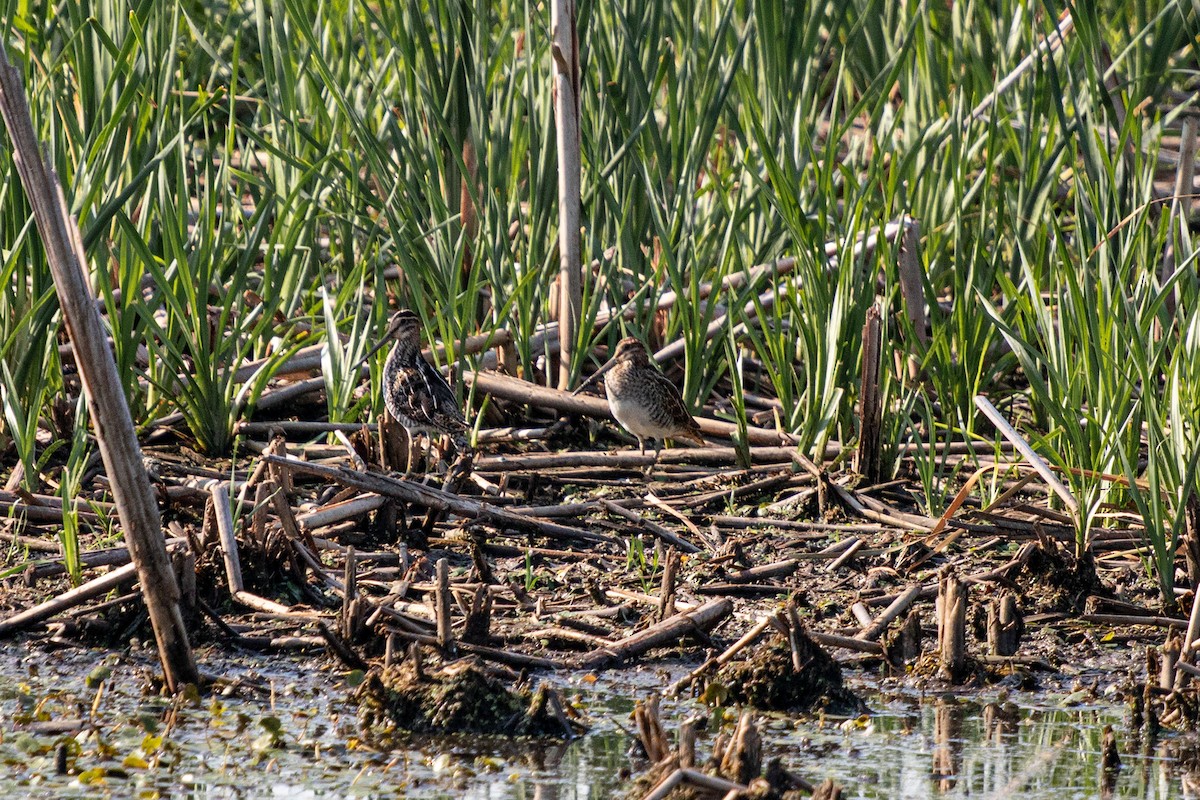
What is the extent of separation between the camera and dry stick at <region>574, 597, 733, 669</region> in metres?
4.10

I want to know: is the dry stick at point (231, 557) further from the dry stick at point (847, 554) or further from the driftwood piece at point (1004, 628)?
the driftwood piece at point (1004, 628)

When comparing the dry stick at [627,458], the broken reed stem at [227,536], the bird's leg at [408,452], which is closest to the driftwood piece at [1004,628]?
the dry stick at [627,458]

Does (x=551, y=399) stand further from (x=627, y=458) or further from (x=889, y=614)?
(x=889, y=614)

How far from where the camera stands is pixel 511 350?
6520mm

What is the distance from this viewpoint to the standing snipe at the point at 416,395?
571 cm

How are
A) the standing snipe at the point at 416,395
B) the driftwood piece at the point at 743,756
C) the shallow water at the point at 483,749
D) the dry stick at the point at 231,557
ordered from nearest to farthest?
the driftwood piece at the point at 743,756
the shallow water at the point at 483,749
the dry stick at the point at 231,557
the standing snipe at the point at 416,395

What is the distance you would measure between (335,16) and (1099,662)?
4.20 meters

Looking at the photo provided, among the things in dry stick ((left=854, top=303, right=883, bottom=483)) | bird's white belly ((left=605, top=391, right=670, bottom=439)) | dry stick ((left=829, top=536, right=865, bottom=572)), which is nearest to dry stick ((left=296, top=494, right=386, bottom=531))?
bird's white belly ((left=605, top=391, right=670, bottom=439))

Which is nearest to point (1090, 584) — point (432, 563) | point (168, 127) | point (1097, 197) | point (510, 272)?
point (1097, 197)

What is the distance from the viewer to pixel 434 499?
16.2 ft

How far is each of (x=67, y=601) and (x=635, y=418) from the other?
2.25 metres

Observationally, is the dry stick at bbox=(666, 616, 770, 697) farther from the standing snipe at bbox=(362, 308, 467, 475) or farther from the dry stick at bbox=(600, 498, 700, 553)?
the standing snipe at bbox=(362, 308, 467, 475)

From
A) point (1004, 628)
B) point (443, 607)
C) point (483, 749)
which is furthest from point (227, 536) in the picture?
point (1004, 628)

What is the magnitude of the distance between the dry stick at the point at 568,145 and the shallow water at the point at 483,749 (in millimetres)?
2457
